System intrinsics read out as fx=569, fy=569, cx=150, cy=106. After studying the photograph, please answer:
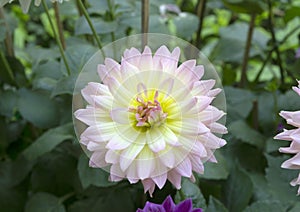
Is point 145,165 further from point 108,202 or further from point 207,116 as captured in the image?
point 108,202

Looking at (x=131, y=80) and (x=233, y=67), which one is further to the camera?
(x=233, y=67)

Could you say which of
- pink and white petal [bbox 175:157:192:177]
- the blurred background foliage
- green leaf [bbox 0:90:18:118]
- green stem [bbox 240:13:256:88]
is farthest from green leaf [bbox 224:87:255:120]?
pink and white petal [bbox 175:157:192:177]

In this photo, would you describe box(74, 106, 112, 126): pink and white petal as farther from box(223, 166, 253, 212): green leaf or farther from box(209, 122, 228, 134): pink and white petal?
box(223, 166, 253, 212): green leaf

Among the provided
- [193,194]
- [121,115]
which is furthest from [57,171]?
A: [121,115]

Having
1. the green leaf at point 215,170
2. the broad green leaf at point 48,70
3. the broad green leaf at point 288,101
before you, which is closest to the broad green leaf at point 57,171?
the broad green leaf at point 48,70

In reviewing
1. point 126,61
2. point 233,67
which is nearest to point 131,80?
point 126,61

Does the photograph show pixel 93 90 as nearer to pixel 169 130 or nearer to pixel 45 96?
pixel 169 130
